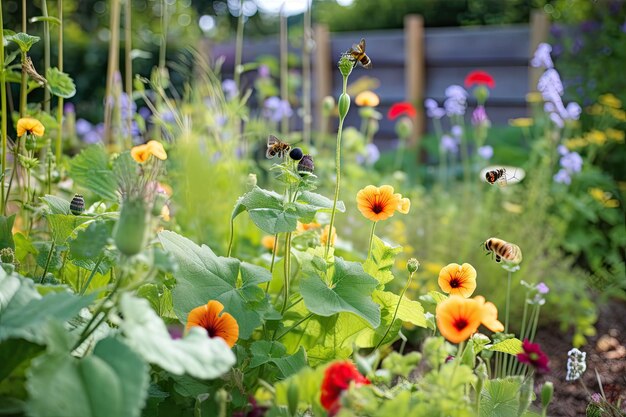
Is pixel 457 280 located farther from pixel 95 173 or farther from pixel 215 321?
pixel 95 173

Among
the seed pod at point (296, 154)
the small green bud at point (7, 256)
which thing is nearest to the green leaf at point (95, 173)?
the small green bud at point (7, 256)

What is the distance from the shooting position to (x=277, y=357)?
3.69 ft

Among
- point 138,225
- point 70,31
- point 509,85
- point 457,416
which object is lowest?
point 70,31

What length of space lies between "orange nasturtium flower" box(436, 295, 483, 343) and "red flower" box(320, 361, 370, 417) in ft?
0.41

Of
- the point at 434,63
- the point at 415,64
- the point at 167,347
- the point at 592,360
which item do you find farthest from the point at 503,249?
the point at 434,63

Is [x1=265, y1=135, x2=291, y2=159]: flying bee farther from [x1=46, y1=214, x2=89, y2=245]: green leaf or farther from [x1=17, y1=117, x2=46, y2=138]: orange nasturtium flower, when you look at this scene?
[x1=17, y1=117, x2=46, y2=138]: orange nasturtium flower

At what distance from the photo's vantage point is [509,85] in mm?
4379

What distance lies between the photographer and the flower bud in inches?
31.2

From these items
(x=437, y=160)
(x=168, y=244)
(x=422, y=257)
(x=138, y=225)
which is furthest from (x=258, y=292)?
(x=437, y=160)

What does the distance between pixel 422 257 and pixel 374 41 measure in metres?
2.55

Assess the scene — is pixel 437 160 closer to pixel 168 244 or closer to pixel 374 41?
pixel 374 41

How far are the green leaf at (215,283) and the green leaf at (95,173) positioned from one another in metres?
0.31

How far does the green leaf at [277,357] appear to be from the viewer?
1.06 m

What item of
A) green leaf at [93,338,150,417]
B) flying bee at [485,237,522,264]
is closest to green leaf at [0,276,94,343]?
green leaf at [93,338,150,417]
